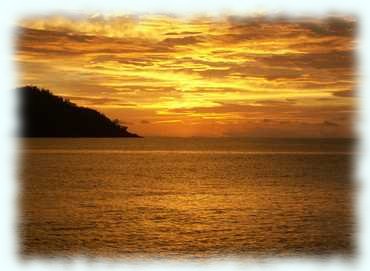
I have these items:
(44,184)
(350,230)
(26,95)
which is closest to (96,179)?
(44,184)

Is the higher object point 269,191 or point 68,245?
point 269,191

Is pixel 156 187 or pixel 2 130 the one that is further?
pixel 156 187

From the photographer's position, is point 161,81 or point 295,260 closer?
point 295,260

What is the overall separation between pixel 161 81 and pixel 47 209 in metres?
61.7

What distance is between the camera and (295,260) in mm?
29891

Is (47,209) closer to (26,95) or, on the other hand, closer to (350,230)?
(350,230)

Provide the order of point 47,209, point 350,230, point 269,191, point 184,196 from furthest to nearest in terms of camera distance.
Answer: point 269,191, point 184,196, point 47,209, point 350,230

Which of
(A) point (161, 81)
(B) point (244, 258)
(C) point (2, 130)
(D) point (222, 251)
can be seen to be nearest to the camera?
(C) point (2, 130)

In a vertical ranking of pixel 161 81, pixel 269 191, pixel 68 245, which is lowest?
pixel 68 245

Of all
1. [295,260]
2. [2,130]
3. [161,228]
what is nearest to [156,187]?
[161,228]

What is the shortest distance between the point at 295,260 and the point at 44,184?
44.5m

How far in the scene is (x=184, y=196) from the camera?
59156 millimetres

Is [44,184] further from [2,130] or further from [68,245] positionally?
[2,130]

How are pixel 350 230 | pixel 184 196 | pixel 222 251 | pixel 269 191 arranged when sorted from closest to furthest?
pixel 222 251 < pixel 350 230 < pixel 184 196 < pixel 269 191
